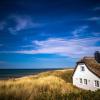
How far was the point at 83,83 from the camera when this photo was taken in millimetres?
30156

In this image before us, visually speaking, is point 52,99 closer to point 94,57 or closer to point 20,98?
point 20,98

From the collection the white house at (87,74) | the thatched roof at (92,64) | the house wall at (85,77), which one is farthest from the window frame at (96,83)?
the thatched roof at (92,64)

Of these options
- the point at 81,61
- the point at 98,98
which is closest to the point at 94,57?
the point at 81,61

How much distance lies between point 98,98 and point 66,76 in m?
31.0

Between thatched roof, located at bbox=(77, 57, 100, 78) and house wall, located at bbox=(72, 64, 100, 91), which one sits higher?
thatched roof, located at bbox=(77, 57, 100, 78)

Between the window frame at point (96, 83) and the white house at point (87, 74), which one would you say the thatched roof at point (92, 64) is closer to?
the white house at point (87, 74)

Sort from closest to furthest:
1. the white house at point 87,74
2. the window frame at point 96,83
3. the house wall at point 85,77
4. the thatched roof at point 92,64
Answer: the window frame at point 96,83, the white house at point 87,74, the house wall at point 85,77, the thatched roof at point 92,64

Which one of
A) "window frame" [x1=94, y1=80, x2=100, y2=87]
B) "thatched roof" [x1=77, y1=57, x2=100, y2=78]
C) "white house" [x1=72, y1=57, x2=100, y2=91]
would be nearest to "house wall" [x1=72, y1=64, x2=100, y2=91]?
"white house" [x1=72, y1=57, x2=100, y2=91]

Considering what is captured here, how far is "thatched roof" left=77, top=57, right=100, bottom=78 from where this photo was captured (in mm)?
28019

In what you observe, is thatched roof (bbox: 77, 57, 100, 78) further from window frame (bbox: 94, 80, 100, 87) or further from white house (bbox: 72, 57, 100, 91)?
window frame (bbox: 94, 80, 100, 87)

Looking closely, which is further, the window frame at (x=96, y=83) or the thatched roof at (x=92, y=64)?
the thatched roof at (x=92, y=64)

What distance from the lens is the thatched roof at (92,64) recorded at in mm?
28019

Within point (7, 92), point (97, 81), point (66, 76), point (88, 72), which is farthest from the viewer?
point (66, 76)

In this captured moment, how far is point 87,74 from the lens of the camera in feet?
96.5
